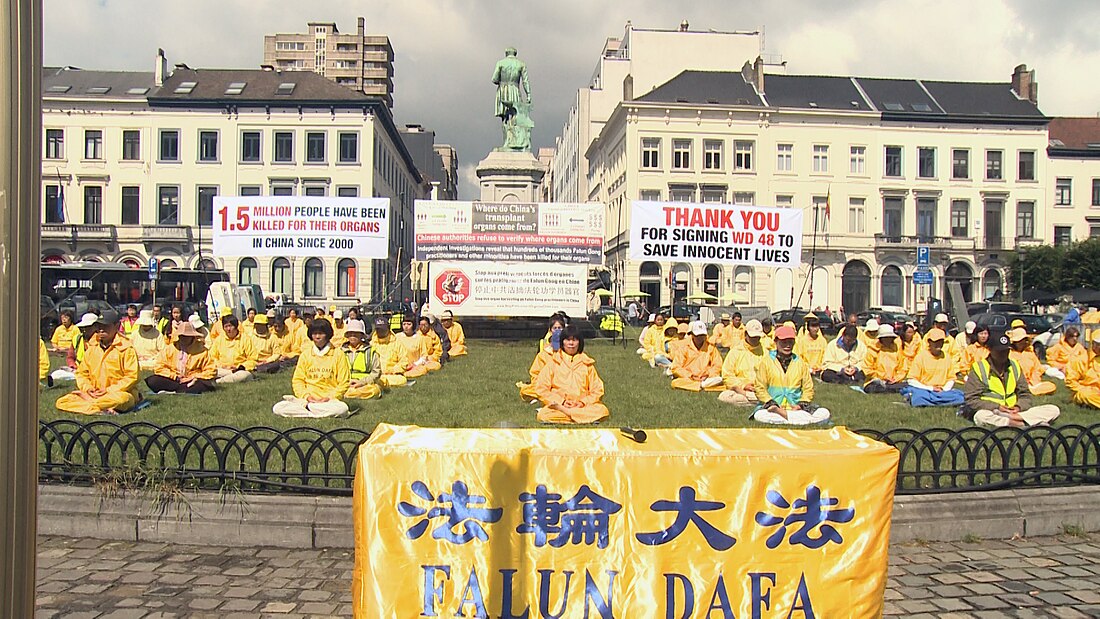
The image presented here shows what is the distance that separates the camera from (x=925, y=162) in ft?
172

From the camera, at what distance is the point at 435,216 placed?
72.9 ft

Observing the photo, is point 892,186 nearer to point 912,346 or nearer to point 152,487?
point 912,346

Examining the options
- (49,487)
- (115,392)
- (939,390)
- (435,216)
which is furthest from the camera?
(435,216)

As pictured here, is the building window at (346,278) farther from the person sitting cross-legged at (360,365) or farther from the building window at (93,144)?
the person sitting cross-legged at (360,365)

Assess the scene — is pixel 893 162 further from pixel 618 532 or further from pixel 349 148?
pixel 618 532

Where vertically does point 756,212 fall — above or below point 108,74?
below

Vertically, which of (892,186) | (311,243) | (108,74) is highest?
(108,74)

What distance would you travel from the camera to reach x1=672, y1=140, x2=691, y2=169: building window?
50938 mm

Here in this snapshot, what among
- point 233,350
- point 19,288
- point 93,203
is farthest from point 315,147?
point 19,288

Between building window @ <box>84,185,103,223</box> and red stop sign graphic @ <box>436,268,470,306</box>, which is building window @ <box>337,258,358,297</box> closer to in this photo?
building window @ <box>84,185,103,223</box>

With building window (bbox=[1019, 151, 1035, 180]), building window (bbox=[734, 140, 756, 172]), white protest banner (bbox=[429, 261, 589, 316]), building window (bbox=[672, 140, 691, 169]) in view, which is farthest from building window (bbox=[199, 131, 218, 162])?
building window (bbox=[1019, 151, 1035, 180])

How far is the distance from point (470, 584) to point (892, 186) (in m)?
54.0

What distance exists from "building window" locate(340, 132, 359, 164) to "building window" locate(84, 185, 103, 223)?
1454 cm

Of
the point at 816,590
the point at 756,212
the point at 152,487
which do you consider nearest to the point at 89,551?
the point at 152,487
